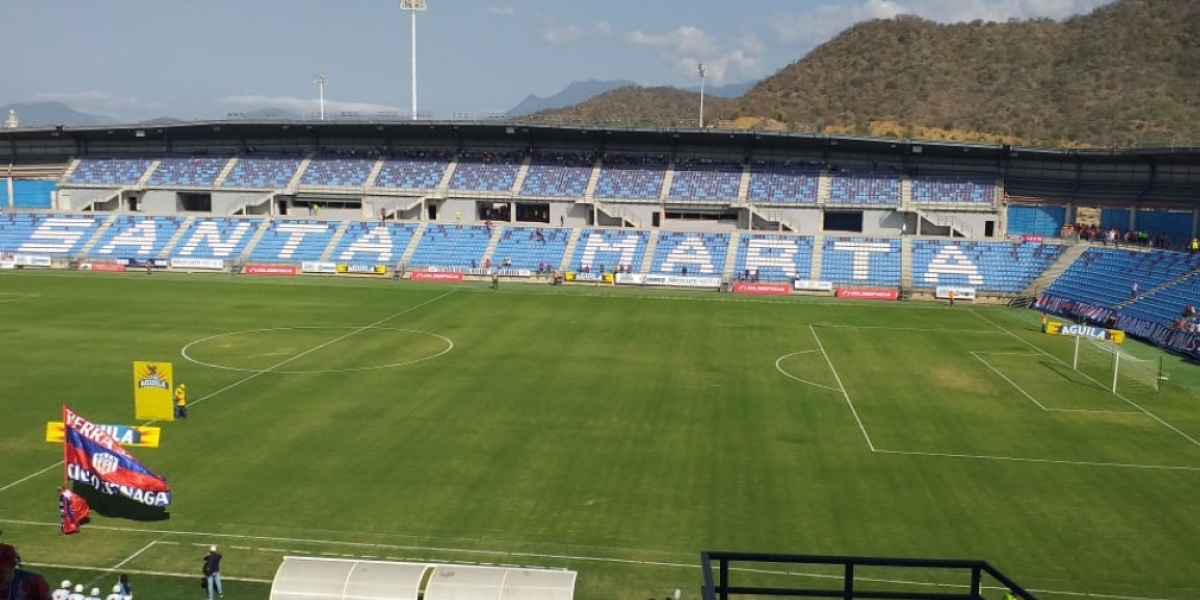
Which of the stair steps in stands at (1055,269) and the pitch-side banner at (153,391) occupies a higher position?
the stair steps in stands at (1055,269)

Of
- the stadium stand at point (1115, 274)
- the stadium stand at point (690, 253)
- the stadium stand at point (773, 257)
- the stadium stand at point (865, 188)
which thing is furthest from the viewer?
the stadium stand at point (865, 188)

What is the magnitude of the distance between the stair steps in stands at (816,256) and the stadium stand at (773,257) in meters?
0.23

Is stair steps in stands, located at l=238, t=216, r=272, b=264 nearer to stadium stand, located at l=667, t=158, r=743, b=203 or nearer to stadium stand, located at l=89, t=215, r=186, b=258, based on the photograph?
stadium stand, located at l=89, t=215, r=186, b=258

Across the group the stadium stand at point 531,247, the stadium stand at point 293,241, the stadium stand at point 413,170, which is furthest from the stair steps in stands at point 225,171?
the stadium stand at point 531,247

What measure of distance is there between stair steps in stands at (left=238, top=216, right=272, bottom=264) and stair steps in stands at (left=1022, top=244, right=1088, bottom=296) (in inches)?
2238

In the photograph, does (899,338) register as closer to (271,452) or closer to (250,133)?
(271,452)

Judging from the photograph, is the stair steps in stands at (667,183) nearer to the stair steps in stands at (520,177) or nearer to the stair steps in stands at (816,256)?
the stair steps in stands at (520,177)

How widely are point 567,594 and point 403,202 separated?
Result: 68.9 meters

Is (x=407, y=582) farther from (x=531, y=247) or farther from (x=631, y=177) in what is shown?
(x=631, y=177)

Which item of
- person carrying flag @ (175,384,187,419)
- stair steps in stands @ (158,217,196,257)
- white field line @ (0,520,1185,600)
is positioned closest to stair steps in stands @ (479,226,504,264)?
stair steps in stands @ (158,217,196,257)

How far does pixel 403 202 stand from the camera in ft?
258

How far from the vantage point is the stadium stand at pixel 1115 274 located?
51.7 metres

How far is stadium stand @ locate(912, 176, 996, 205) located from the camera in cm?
7231

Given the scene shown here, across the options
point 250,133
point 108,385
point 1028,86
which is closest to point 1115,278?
point 108,385
